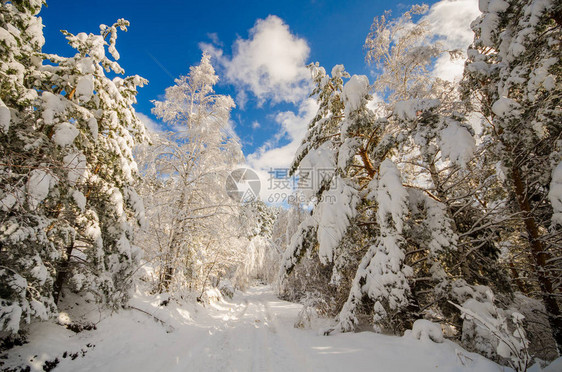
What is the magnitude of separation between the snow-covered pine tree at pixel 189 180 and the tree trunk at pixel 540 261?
838 centimetres

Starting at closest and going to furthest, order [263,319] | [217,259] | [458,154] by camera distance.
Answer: [458,154]
[263,319]
[217,259]

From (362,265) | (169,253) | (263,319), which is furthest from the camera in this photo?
(263,319)

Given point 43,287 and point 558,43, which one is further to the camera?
point 43,287

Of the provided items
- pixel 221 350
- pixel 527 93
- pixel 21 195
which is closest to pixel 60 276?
pixel 21 195

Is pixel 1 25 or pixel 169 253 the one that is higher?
pixel 1 25

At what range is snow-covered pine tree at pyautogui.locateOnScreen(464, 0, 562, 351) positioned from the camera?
3.06 metres

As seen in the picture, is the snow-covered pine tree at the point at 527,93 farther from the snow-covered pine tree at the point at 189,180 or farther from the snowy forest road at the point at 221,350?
the snow-covered pine tree at the point at 189,180

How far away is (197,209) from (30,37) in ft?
21.6

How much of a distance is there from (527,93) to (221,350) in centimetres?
763

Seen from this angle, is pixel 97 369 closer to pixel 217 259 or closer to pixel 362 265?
pixel 362 265

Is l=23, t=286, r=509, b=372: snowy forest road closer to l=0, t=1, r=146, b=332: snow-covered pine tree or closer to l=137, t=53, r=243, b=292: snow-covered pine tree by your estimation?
l=0, t=1, r=146, b=332: snow-covered pine tree

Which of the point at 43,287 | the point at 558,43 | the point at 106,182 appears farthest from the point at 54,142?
the point at 558,43

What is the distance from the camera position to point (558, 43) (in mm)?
3141

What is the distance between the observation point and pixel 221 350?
515 centimetres
